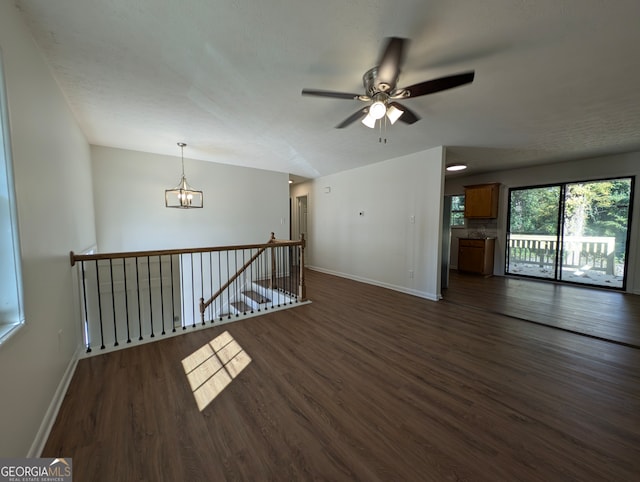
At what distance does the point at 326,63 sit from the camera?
1.95 metres

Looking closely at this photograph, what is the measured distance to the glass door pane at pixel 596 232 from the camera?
4605 mm

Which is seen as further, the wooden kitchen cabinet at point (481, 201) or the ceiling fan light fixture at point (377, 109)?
the wooden kitchen cabinet at point (481, 201)

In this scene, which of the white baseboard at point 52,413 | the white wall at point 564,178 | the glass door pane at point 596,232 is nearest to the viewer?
the white baseboard at point 52,413

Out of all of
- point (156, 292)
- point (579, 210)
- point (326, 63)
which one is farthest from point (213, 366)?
point (579, 210)

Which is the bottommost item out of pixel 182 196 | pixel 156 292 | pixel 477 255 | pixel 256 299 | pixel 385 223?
pixel 256 299

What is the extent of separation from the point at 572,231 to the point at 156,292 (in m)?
8.21

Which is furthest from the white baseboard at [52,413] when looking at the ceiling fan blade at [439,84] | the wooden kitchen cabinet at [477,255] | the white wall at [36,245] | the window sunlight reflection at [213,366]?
the wooden kitchen cabinet at [477,255]

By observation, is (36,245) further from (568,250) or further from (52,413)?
(568,250)

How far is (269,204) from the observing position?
5.95m

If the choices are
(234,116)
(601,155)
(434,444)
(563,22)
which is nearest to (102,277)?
(234,116)

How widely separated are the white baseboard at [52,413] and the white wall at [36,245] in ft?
0.04

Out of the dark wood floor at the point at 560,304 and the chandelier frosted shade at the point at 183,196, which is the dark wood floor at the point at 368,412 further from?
the chandelier frosted shade at the point at 183,196

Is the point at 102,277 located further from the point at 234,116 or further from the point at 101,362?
the point at 234,116

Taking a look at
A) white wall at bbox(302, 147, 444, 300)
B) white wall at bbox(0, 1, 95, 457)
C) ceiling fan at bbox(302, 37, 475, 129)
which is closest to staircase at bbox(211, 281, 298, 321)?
white wall at bbox(302, 147, 444, 300)
